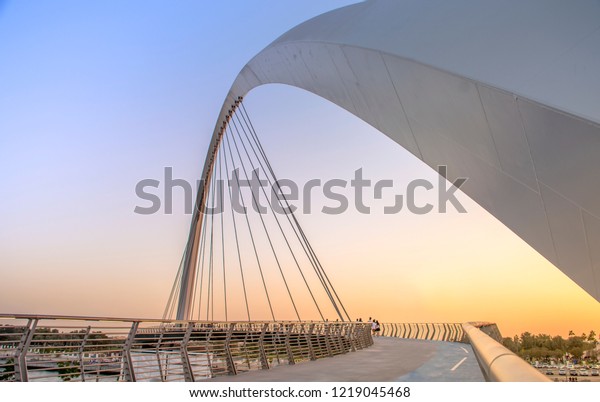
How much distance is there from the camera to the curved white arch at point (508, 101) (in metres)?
3.74

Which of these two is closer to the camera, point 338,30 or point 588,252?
point 588,252

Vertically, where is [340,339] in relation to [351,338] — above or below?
above

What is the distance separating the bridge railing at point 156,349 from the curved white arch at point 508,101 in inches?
169

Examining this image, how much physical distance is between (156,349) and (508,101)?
5.26 metres

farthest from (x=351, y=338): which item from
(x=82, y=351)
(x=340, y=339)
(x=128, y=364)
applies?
(x=82, y=351)

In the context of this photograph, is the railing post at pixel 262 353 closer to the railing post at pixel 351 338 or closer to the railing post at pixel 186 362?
the railing post at pixel 186 362

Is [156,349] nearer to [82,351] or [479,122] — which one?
[82,351]

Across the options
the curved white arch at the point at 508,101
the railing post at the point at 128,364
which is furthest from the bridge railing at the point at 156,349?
A: the curved white arch at the point at 508,101

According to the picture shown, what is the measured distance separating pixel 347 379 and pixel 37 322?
3916 mm

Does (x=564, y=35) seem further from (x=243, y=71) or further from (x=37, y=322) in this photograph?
(x=243, y=71)

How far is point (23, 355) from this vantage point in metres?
4.87
